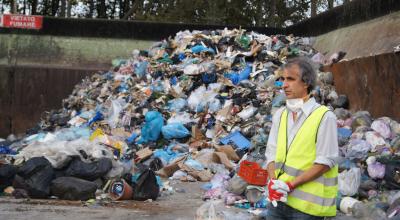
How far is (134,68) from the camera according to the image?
448 inches

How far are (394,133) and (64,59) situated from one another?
8.81 metres

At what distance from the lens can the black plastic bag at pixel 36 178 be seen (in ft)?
17.4

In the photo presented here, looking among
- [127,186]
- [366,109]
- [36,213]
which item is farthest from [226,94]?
[36,213]

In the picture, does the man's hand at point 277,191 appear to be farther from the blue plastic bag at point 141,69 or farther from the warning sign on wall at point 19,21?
the warning sign on wall at point 19,21

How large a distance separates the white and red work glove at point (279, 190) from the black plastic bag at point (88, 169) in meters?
3.58

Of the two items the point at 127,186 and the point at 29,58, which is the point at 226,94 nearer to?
the point at 127,186

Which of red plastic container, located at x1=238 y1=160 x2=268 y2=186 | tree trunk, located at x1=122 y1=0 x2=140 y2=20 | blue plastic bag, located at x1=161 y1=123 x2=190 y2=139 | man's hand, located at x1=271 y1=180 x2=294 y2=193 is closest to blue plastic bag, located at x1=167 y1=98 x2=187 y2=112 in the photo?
blue plastic bag, located at x1=161 y1=123 x2=190 y2=139

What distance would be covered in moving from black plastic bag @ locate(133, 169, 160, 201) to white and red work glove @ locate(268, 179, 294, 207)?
10.4 feet

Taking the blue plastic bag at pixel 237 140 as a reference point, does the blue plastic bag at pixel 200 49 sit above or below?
above

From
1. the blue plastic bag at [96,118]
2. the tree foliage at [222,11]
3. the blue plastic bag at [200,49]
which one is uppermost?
the tree foliage at [222,11]

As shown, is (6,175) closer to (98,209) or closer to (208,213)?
(98,209)

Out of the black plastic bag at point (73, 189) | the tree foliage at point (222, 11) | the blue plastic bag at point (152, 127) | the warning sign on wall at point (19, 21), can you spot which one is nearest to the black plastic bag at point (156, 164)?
the blue plastic bag at point (152, 127)

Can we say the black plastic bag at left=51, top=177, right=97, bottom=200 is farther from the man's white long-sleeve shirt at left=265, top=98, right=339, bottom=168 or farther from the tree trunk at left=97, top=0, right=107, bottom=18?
the tree trunk at left=97, top=0, right=107, bottom=18

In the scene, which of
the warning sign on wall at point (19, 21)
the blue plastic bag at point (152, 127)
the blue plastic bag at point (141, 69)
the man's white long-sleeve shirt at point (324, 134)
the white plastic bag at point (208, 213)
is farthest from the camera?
the warning sign on wall at point (19, 21)
